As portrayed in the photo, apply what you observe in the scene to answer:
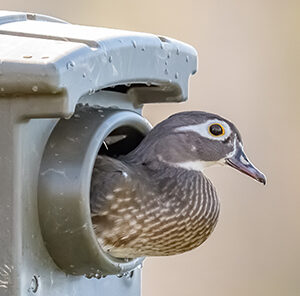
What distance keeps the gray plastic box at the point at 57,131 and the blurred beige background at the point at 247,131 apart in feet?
5.67

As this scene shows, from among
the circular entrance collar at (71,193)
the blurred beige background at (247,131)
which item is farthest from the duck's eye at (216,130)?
the blurred beige background at (247,131)

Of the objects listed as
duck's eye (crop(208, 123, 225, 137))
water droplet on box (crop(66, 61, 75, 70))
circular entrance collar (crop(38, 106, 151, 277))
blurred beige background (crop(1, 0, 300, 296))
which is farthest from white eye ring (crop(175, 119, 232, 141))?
blurred beige background (crop(1, 0, 300, 296))

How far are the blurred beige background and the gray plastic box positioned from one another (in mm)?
Answer: 1728

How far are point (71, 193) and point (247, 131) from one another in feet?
6.68

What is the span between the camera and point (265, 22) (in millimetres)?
3686

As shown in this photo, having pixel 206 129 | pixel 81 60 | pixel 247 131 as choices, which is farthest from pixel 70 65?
pixel 247 131

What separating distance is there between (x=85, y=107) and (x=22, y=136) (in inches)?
9.0

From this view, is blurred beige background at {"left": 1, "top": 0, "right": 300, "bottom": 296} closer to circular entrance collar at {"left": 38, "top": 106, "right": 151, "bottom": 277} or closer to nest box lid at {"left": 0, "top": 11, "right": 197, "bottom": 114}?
nest box lid at {"left": 0, "top": 11, "right": 197, "bottom": 114}

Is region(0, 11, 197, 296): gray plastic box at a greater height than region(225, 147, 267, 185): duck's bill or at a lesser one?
greater

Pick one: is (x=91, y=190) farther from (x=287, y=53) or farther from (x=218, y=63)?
(x=287, y=53)

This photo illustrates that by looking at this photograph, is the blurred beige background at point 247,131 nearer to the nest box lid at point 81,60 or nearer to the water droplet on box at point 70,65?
the nest box lid at point 81,60

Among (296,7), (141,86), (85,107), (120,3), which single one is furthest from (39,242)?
(296,7)

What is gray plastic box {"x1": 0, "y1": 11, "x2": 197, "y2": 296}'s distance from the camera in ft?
4.57

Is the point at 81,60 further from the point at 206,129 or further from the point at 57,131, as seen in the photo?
the point at 206,129
